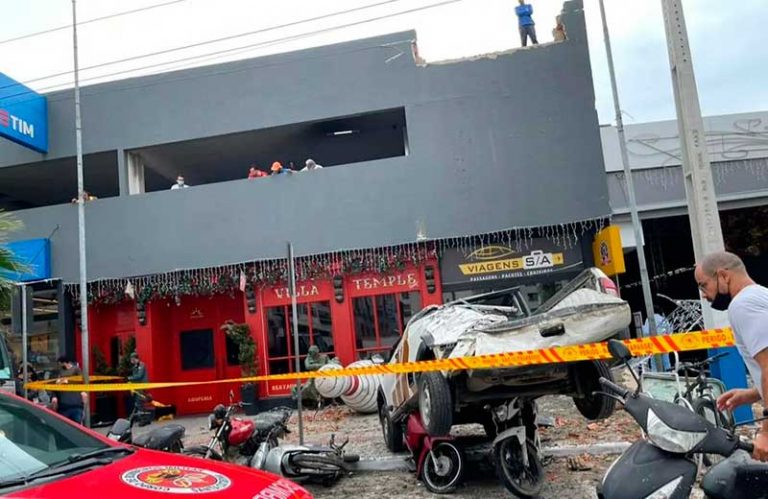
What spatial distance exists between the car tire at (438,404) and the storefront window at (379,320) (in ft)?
28.7

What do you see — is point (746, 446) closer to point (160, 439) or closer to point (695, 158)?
point (160, 439)

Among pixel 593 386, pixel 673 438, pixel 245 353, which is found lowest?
pixel 593 386

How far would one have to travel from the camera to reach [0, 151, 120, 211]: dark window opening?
17.0m

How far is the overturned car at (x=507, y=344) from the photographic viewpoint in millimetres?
5113

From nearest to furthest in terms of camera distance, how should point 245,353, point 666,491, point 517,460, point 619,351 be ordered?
point 666,491 → point 619,351 → point 517,460 → point 245,353

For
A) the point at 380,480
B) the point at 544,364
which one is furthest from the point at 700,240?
the point at 380,480

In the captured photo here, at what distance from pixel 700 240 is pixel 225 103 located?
37.7 feet

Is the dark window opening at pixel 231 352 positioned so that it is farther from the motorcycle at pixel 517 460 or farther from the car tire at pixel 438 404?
the car tire at pixel 438 404

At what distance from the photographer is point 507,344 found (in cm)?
521

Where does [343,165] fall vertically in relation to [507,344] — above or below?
above

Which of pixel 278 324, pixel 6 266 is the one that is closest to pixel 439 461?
pixel 6 266

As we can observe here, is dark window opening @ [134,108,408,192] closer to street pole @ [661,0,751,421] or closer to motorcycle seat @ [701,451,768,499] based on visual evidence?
street pole @ [661,0,751,421]

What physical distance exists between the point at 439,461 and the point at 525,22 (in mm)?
11708

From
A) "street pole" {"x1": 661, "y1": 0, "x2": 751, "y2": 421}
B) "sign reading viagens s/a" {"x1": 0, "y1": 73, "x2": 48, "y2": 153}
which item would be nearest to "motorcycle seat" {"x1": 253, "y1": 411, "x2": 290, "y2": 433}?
"street pole" {"x1": 661, "y1": 0, "x2": 751, "y2": 421}
